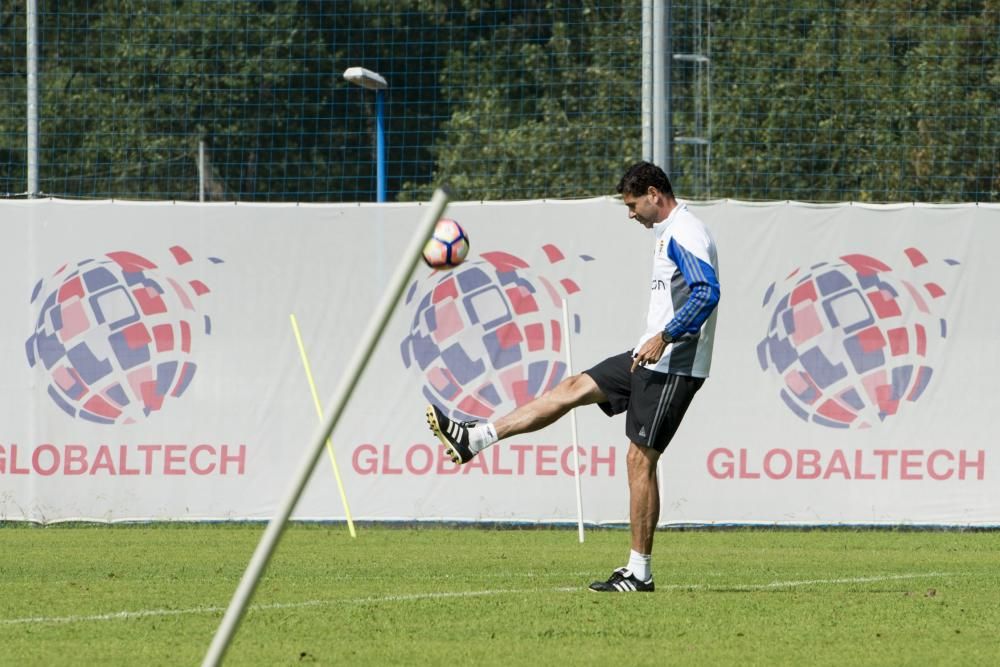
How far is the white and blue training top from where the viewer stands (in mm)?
8961

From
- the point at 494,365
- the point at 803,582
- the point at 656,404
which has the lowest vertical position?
the point at 803,582

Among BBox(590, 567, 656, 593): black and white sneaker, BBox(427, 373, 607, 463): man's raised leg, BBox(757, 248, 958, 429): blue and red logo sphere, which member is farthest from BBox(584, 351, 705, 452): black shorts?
BBox(757, 248, 958, 429): blue and red logo sphere

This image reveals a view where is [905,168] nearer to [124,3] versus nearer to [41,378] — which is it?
[124,3]

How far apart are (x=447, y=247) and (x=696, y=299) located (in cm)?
133

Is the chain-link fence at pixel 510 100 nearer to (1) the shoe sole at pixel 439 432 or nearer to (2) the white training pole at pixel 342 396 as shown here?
(1) the shoe sole at pixel 439 432

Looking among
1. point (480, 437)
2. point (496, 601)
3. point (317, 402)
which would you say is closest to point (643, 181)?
point (480, 437)

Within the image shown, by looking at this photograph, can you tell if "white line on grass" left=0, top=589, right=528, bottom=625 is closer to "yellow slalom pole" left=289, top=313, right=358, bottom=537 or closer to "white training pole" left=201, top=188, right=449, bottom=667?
"white training pole" left=201, top=188, right=449, bottom=667

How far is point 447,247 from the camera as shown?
8789 millimetres

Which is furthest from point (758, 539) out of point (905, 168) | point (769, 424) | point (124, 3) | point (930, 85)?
point (124, 3)

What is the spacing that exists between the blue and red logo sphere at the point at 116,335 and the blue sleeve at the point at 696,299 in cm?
621

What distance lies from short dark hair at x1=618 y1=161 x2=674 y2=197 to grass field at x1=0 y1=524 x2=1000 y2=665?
2147mm

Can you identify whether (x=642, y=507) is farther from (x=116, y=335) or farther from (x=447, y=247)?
(x=116, y=335)

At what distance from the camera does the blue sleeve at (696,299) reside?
29.3 feet

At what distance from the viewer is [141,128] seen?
87.7 feet
